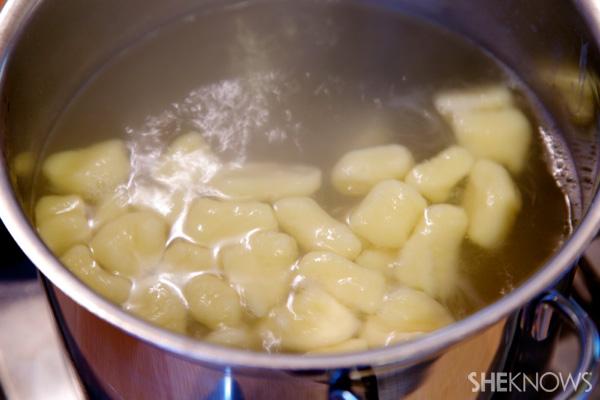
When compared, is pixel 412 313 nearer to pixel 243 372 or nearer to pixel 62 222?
pixel 243 372

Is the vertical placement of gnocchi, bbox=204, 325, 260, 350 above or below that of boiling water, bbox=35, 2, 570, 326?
below

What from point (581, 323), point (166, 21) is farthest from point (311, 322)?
point (166, 21)

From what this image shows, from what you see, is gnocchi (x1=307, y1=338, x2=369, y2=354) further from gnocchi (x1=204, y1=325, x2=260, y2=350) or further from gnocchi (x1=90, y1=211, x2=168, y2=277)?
gnocchi (x1=90, y1=211, x2=168, y2=277)

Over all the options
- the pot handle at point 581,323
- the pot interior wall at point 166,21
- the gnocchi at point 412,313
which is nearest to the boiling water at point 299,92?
the pot interior wall at point 166,21

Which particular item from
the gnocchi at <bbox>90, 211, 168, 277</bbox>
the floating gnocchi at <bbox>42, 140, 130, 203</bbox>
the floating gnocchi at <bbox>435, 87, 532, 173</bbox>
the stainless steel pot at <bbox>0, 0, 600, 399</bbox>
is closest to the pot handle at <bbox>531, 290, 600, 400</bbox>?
the stainless steel pot at <bbox>0, 0, 600, 399</bbox>

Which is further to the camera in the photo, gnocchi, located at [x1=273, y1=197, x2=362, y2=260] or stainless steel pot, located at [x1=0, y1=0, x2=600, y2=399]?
gnocchi, located at [x1=273, y1=197, x2=362, y2=260]

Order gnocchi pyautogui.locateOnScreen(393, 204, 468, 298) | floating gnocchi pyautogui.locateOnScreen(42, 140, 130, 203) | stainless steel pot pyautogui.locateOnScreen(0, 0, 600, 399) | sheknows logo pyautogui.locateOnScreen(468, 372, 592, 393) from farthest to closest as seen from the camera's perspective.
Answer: floating gnocchi pyautogui.locateOnScreen(42, 140, 130, 203) < gnocchi pyautogui.locateOnScreen(393, 204, 468, 298) < sheknows logo pyautogui.locateOnScreen(468, 372, 592, 393) < stainless steel pot pyautogui.locateOnScreen(0, 0, 600, 399)

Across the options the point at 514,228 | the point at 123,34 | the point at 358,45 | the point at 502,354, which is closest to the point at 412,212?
the point at 514,228
